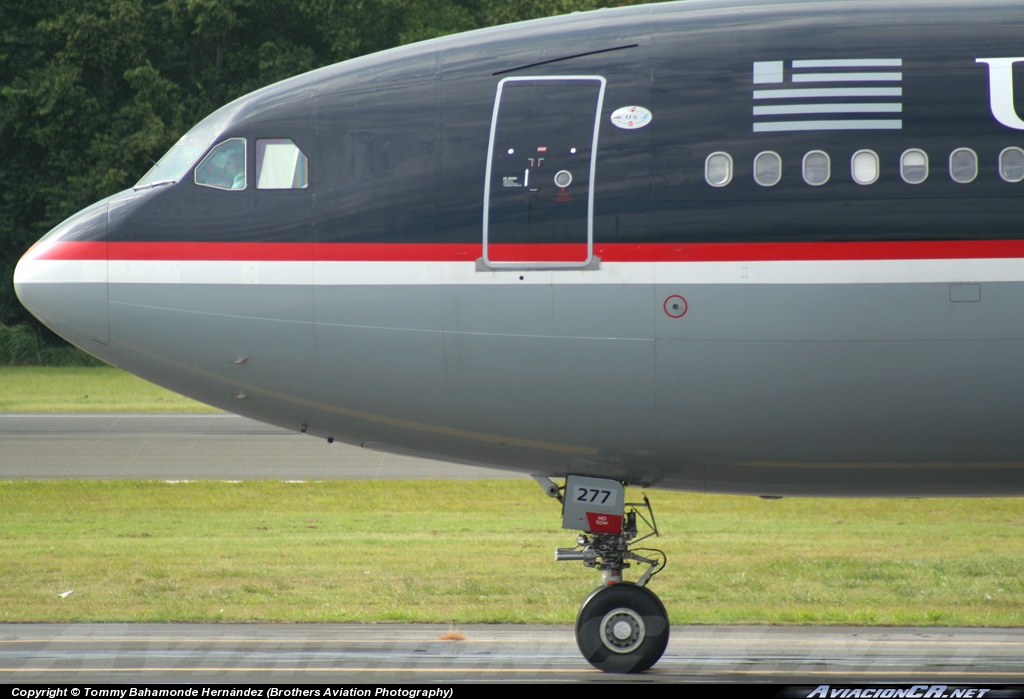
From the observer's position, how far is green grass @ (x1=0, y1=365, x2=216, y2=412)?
3225 centimetres

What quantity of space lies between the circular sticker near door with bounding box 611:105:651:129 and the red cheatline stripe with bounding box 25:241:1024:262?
81 cm

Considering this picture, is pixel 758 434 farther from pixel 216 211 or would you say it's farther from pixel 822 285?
pixel 216 211

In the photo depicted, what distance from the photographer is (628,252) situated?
7992mm

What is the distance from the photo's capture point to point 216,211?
329 inches

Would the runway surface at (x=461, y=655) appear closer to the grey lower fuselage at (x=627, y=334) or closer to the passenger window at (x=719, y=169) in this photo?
the grey lower fuselage at (x=627, y=334)

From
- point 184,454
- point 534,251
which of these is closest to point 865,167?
point 534,251

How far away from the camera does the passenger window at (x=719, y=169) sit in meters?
7.99

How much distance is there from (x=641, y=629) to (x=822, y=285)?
2.80 metres

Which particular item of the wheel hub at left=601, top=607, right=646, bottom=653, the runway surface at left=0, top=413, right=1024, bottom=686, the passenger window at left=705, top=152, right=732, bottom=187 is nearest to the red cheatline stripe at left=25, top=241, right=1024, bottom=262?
the passenger window at left=705, top=152, right=732, bottom=187

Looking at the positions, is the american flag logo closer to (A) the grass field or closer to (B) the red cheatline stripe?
(B) the red cheatline stripe

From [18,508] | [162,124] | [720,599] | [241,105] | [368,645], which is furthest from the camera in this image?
[162,124]

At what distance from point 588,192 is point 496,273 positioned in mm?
801

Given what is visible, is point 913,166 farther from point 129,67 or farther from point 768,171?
point 129,67

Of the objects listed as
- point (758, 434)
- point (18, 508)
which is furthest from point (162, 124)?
point (758, 434)
